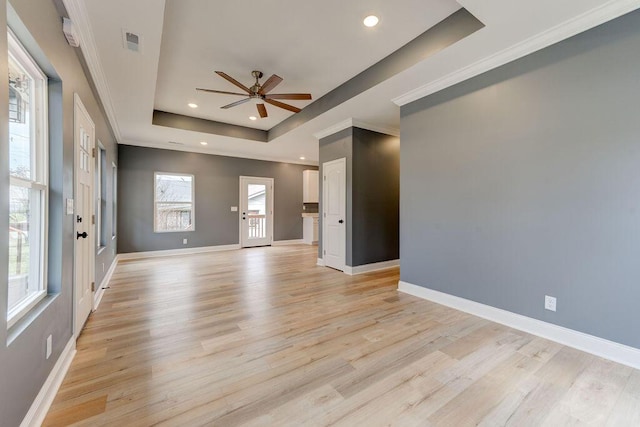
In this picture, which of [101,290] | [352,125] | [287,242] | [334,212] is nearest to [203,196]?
[287,242]

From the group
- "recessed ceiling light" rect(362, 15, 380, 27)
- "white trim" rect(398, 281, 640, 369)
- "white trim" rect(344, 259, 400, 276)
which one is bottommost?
"white trim" rect(398, 281, 640, 369)

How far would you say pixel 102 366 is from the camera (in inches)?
78.4

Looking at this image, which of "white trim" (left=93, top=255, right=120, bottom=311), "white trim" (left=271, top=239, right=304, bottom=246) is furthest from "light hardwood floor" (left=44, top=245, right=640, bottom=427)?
"white trim" (left=271, top=239, right=304, bottom=246)

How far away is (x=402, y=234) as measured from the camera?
3.84 metres

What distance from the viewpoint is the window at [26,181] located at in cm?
151

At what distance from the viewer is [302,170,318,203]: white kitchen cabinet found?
8648 mm

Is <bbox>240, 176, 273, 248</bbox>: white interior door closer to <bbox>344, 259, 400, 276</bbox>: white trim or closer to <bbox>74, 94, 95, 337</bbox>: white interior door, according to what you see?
<bbox>344, 259, 400, 276</bbox>: white trim

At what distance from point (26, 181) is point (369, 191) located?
4.22 m

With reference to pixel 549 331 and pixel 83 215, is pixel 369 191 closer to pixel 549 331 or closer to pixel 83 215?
pixel 549 331

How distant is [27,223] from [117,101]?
2.88 metres

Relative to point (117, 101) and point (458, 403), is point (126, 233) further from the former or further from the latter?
point (458, 403)

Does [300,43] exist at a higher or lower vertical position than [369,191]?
higher

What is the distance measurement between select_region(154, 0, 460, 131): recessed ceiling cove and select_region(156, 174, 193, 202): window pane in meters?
2.93

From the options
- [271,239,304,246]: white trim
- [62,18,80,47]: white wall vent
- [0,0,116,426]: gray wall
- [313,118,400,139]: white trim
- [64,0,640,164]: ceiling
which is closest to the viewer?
[0,0,116,426]: gray wall
